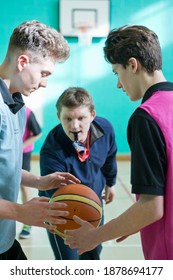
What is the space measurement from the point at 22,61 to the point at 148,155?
0.59 metres

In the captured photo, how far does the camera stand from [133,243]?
3.02 m

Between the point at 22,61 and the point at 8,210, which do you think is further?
the point at 22,61

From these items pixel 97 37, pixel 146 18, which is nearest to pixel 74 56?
pixel 97 37

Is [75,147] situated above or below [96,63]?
above

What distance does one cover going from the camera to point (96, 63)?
633cm

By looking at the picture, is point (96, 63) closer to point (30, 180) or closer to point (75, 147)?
point (75, 147)

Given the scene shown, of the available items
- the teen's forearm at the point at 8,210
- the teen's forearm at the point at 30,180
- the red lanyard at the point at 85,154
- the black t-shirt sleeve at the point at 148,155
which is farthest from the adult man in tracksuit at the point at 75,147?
the black t-shirt sleeve at the point at 148,155

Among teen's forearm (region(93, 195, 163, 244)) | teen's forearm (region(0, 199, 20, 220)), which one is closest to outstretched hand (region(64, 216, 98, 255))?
teen's forearm (region(93, 195, 163, 244))

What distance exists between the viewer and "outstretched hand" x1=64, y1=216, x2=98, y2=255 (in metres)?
1.30

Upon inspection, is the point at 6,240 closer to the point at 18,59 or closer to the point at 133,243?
the point at 18,59

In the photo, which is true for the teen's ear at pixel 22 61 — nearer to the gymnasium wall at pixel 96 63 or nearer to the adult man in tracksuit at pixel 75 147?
the adult man in tracksuit at pixel 75 147

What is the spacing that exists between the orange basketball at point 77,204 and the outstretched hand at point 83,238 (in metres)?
0.12

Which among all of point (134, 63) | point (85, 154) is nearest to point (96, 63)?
point (85, 154)

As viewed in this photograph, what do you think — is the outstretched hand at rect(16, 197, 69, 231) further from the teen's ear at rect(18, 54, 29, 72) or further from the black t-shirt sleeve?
the teen's ear at rect(18, 54, 29, 72)
